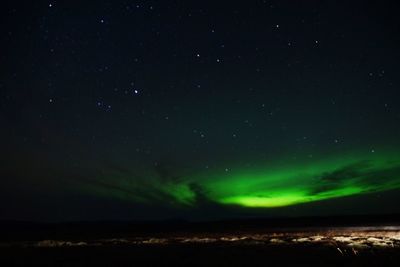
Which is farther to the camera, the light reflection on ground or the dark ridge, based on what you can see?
the dark ridge

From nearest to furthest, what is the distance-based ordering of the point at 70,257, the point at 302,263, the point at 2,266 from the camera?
the point at 302,263 → the point at 2,266 → the point at 70,257

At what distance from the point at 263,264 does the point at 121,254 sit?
7793mm

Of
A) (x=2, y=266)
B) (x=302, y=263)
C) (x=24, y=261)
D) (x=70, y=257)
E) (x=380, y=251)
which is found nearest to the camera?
(x=302, y=263)

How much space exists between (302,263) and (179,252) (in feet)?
22.2

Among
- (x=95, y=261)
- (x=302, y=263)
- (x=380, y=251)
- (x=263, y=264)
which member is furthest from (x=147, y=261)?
(x=380, y=251)

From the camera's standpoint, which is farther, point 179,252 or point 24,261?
point 179,252

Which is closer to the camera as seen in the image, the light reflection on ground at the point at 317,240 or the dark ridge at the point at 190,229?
the light reflection on ground at the point at 317,240

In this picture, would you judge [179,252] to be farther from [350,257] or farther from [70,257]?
[350,257]

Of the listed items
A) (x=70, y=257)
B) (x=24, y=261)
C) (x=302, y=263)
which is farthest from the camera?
(x=70, y=257)

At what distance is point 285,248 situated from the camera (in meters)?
17.3

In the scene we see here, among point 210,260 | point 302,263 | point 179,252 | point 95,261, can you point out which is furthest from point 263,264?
point 95,261

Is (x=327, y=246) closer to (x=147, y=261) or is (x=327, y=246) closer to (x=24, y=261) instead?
(x=147, y=261)

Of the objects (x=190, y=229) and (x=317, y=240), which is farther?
(x=190, y=229)

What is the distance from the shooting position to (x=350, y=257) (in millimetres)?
13250
